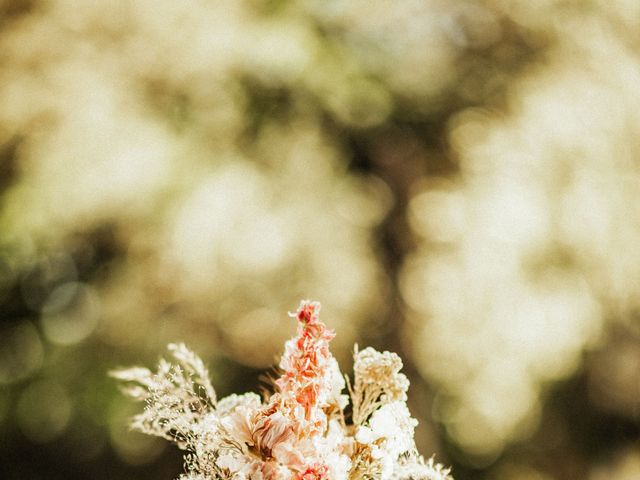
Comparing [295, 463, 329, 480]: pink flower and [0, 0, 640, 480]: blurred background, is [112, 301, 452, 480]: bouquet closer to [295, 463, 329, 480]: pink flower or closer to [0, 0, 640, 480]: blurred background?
[295, 463, 329, 480]: pink flower

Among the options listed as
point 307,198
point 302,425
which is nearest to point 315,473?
point 302,425

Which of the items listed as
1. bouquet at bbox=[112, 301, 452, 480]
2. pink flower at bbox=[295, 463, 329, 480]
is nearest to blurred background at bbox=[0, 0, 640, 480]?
bouquet at bbox=[112, 301, 452, 480]

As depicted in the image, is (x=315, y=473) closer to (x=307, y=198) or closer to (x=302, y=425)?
(x=302, y=425)

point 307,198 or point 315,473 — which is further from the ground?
point 307,198

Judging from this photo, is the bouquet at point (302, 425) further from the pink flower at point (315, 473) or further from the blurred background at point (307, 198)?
the blurred background at point (307, 198)

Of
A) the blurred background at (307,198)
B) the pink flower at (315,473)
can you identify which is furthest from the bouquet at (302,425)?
the blurred background at (307,198)
